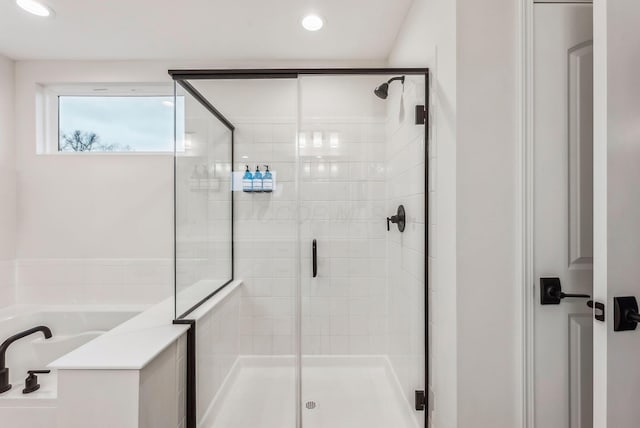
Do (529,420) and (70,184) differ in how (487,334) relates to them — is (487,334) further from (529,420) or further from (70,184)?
(70,184)

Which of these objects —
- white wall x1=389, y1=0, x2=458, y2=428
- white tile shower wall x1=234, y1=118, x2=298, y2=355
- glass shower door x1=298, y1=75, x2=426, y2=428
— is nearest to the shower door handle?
glass shower door x1=298, y1=75, x2=426, y2=428

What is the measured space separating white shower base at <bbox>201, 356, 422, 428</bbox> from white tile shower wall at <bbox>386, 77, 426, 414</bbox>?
14 cm

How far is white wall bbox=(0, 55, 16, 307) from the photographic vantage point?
251 cm

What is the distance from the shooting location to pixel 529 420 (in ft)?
3.99

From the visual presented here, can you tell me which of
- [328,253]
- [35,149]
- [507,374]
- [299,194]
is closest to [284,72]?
[299,194]

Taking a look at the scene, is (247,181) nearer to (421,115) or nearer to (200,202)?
(200,202)

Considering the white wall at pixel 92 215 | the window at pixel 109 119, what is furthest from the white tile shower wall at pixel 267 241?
the window at pixel 109 119

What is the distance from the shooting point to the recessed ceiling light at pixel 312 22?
6.67ft

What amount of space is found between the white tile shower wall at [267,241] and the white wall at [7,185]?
6.60 ft

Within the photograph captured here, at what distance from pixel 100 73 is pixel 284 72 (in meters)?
1.96

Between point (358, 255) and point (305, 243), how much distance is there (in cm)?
32

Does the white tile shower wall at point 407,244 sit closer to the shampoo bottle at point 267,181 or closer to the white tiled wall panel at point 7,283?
the shampoo bottle at point 267,181

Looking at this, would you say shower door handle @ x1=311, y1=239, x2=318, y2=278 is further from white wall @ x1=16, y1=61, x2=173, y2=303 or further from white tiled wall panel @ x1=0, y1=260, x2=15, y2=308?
white tiled wall panel @ x1=0, y1=260, x2=15, y2=308

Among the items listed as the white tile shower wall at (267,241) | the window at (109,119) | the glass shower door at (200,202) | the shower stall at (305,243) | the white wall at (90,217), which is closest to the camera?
the shower stall at (305,243)
